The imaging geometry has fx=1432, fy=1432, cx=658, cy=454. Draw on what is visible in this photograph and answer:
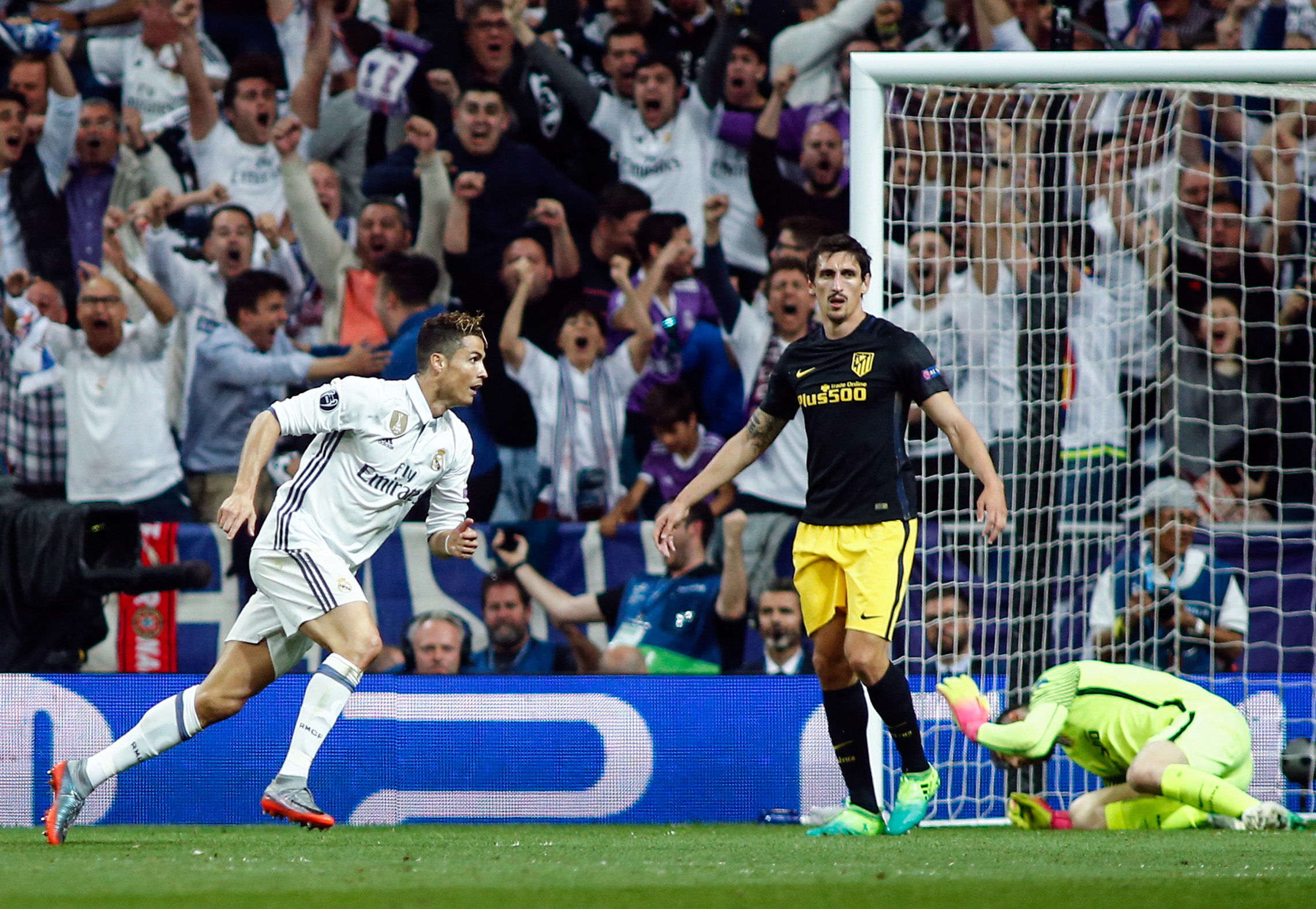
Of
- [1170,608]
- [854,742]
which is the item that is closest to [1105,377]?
[1170,608]

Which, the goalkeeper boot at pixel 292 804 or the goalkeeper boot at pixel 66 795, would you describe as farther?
the goalkeeper boot at pixel 66 795

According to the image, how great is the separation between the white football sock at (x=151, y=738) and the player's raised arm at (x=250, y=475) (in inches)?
26.3

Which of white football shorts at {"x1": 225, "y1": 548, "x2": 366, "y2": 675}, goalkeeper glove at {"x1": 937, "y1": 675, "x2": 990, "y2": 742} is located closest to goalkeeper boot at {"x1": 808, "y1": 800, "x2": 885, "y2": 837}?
goalkeeper glove at {"x1": 937, "y1": 675, "x2": 990, "y2": 742}

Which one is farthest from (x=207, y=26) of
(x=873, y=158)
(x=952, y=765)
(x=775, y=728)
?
(x=952, y=765)

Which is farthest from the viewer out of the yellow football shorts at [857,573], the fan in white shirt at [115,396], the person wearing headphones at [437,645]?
the fan in white shirt at [115,396]

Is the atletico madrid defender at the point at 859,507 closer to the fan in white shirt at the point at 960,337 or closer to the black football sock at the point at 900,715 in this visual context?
the black football sock at the point at 900,715

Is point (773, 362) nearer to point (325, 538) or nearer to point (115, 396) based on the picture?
point (115, 396)

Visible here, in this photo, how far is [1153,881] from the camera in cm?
333

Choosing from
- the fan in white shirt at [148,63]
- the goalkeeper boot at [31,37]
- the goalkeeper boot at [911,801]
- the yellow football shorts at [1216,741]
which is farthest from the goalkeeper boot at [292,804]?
the goalkeeper boot at [31,37]

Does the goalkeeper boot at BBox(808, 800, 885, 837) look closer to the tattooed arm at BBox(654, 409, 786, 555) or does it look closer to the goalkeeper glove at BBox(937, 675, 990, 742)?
the goalkeeper glove at BBox(937, 675, 990, 742)

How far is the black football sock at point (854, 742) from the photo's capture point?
509 centimetres

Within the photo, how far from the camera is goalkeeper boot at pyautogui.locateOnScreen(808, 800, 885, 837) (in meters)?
5.02

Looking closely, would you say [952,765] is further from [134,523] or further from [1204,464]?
[134,523]

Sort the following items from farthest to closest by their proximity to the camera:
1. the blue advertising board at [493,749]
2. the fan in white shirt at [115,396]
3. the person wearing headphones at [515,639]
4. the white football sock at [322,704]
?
the fan in white shirt at [115,396], the person wearing headphones at [515,639], the blue advertising board at [493,749], the white football sock at [322,704]
